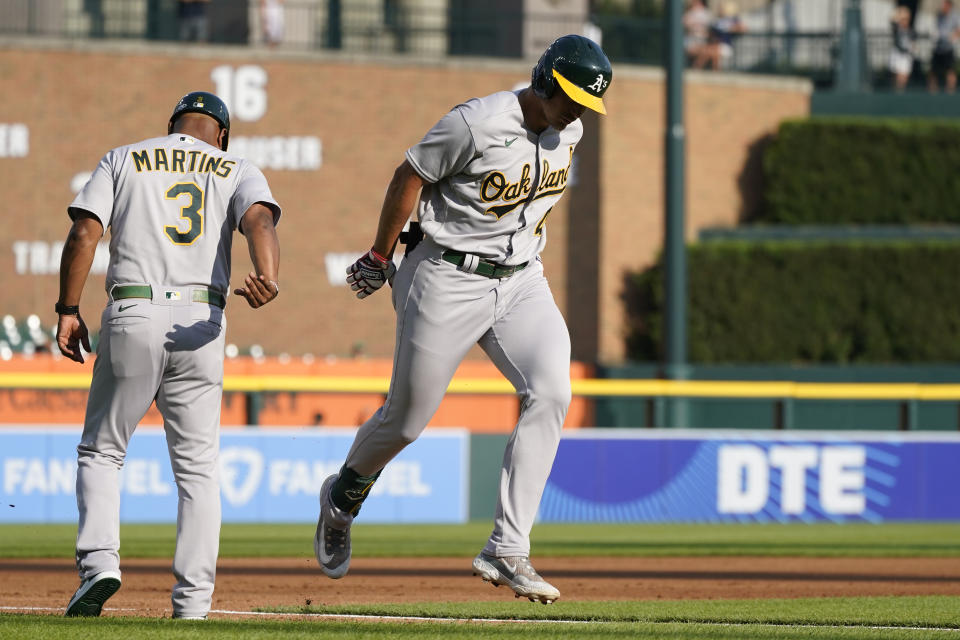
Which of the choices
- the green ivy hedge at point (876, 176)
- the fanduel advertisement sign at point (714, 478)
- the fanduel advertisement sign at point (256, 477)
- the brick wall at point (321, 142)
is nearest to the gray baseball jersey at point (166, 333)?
the fanduel advertisement sign at point (256, 477)

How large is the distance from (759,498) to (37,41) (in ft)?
45.1

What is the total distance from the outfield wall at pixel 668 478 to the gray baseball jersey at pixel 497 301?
936 cm

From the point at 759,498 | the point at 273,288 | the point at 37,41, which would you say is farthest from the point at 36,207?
the point at 273,288

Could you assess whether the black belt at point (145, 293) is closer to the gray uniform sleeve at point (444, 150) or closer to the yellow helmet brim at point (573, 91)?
the gray uniform sleeve at point (444, 150)

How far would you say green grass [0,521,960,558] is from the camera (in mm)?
11258

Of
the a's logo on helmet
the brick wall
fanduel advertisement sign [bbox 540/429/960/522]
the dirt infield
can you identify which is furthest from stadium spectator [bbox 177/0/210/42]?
the a's logo on helmet

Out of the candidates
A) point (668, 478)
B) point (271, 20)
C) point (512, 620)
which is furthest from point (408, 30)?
point (512, 620)

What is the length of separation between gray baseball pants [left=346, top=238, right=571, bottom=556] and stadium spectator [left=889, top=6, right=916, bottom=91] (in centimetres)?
2080

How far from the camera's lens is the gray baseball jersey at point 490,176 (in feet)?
16.7

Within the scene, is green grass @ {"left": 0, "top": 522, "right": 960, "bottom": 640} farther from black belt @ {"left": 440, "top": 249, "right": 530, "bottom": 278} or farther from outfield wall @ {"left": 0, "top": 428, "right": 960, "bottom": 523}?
outfield wall @ {"left": 0, "top": 428, "right": 960, "bottom": 523}

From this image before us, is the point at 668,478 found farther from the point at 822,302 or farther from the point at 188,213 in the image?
the point at 188,213

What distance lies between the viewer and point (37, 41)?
870 inches

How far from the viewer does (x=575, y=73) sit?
16.5 ft

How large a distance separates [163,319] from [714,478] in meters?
11.2
